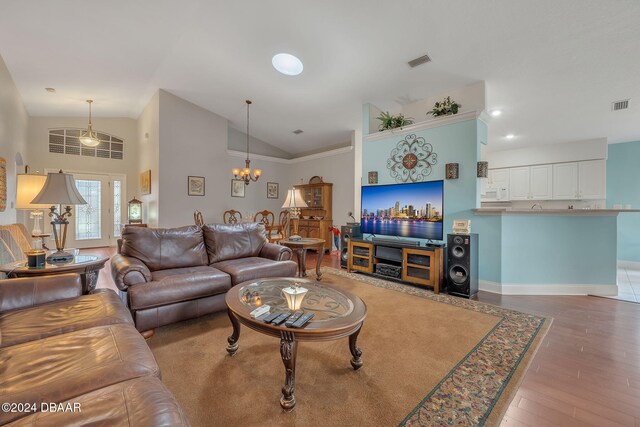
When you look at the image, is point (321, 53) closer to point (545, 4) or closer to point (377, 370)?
point (545, 4)

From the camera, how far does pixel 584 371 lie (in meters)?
1.91

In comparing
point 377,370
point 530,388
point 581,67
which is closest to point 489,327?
point 530,388

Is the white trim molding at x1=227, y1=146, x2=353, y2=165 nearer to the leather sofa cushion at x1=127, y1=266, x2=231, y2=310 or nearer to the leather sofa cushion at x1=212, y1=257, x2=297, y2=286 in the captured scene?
the leather sofa cushion at x1=212, y1=257, x2=297, y2=286

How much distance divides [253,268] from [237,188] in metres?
4.77

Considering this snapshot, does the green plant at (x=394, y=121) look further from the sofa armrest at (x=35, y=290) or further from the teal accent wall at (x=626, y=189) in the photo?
the teal accent wall at (x=626, y=189)

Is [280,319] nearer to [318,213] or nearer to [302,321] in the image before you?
[302,321]

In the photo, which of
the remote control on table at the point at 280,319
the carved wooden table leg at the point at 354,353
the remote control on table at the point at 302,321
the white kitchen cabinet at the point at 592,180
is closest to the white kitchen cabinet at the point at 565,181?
the white kitchen cabinet at the point at 592,180

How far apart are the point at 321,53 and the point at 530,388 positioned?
423 centimetres

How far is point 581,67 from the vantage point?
3285 mm

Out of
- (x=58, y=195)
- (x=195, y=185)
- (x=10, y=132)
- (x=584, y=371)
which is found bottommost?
(x=584, y=371)

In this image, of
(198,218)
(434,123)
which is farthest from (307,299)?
(198,218)

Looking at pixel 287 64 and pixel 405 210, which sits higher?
pixel 287 64

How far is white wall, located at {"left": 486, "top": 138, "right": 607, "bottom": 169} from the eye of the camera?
548 cm

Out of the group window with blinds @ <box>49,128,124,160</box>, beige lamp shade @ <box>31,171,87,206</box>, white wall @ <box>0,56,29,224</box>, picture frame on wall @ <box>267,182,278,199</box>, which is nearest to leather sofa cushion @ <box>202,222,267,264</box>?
beige lamp shade @ <box>31,171,87,206</box>
